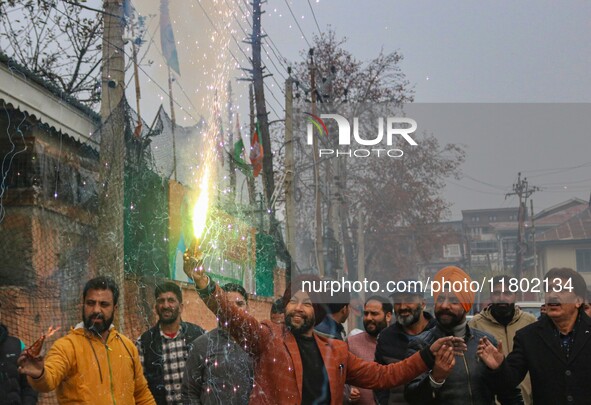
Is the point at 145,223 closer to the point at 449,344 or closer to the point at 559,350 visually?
the point at 449,344

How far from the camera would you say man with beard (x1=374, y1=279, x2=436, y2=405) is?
4.90 metres

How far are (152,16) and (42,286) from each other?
11.5 ft

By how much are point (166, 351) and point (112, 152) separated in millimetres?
1999

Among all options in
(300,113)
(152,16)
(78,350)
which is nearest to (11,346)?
(78,350)

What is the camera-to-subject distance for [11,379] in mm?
4590

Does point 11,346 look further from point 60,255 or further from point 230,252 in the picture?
point 60,255

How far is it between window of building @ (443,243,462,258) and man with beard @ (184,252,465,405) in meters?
3.25

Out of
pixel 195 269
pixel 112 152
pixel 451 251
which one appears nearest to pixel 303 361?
pixel 195 269

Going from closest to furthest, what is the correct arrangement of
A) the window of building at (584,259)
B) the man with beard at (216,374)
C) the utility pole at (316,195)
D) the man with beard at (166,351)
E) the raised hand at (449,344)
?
1. the raised hand at (449,344)
2. the man with beard at (216,374)
3. the man with beard at (166,351)
4. the window of building at (584,259)
5. the utility pole at (316,195)

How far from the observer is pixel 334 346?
3.91m

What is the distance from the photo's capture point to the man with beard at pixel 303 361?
12.0 ft

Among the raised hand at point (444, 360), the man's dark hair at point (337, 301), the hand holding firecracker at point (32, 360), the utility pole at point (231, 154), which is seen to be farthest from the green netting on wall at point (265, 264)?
the hand holding firecracker at point (32, 360)

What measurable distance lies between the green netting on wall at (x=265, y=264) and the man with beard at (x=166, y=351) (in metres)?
3.35

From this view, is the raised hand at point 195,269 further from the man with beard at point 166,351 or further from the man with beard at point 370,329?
the man with beard at point 370,329
